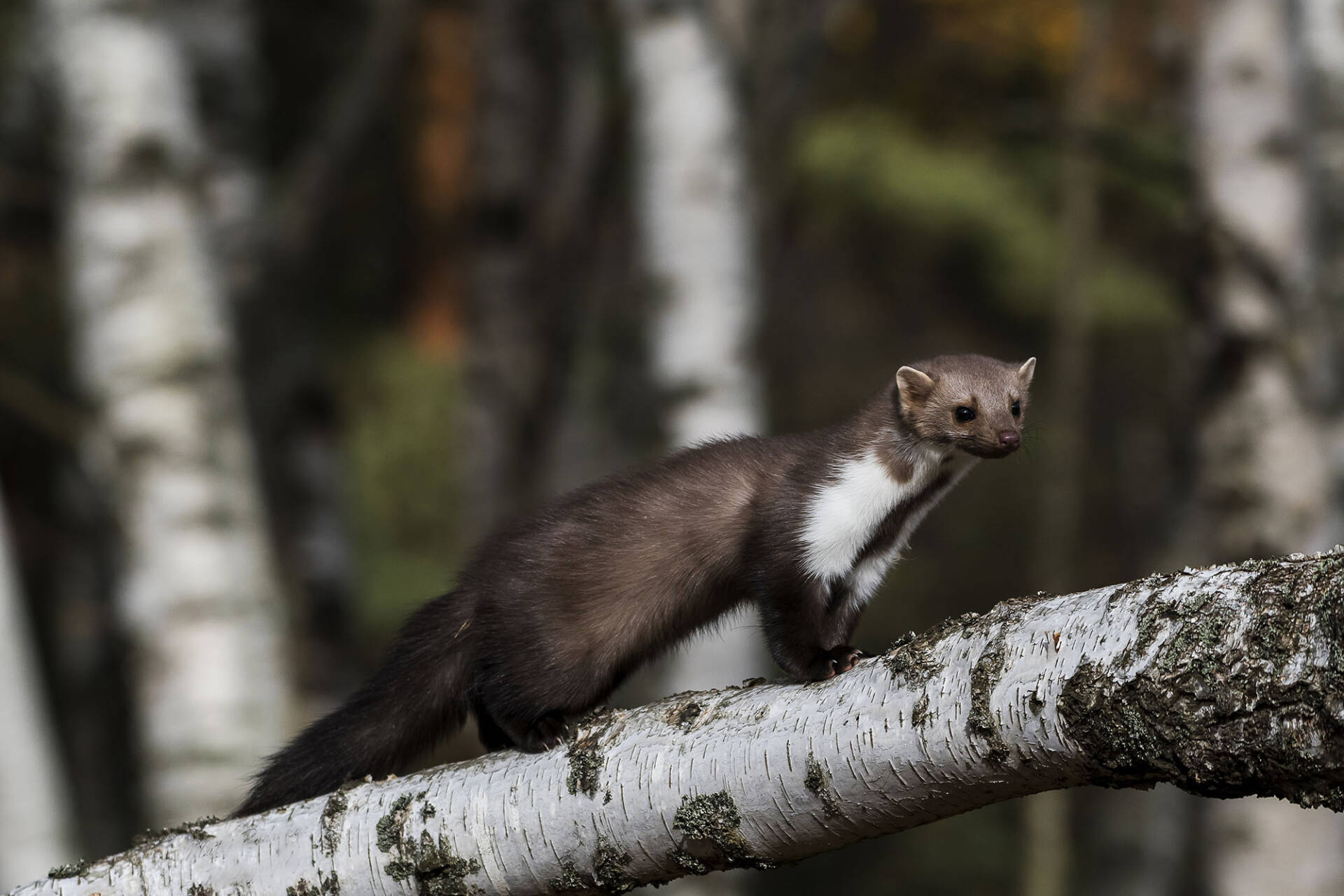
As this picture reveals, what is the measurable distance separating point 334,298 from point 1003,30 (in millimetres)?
11563

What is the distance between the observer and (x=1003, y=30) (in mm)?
19109

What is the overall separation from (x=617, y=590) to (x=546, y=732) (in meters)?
0.46

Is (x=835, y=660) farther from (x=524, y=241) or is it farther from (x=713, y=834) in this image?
(x=524, y=241)

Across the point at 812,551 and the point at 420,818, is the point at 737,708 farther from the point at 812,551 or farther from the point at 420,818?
the point at 812,551

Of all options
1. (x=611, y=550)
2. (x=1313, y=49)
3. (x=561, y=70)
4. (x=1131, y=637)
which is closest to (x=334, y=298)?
(x=561, y=70)

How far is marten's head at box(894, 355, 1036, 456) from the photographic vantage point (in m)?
4.34

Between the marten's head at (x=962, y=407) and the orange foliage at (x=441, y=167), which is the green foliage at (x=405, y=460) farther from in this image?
the marten's head at (x=962, y=407)

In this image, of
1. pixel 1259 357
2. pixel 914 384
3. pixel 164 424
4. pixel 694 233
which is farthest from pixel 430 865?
pixel 1259 357

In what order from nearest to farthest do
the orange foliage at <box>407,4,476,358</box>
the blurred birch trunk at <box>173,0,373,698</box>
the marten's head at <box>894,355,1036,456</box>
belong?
the marten's head at <box>894,355,1036,456</box> → the blurred birch trunk at <box>173,0,373,698</box> → the orange foliage at <box>407,4,476,358</box>

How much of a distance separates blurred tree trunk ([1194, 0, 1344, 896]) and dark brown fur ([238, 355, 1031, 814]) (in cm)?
365

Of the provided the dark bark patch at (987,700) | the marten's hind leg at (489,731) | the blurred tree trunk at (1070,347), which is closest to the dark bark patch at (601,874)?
the dark bark patch at (987,700)

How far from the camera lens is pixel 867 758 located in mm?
2701

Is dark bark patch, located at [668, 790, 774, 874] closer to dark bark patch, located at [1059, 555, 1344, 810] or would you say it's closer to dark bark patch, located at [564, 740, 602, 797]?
dark bark patch, located at [564, 740, 602, 797]

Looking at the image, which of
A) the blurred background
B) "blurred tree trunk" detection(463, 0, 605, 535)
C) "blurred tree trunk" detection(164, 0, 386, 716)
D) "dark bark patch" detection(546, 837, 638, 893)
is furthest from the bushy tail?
"blurred tree trunk" detection(164, 0, 386, 716)
